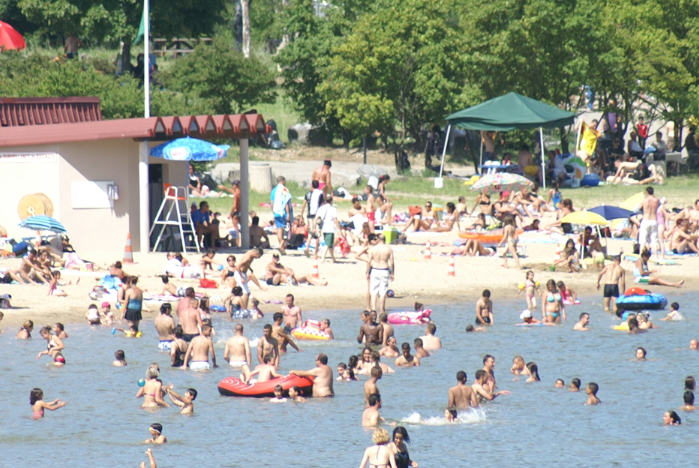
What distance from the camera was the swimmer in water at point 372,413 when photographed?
13297 millimetres

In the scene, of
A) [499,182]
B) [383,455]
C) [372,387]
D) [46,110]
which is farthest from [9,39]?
[383,455]

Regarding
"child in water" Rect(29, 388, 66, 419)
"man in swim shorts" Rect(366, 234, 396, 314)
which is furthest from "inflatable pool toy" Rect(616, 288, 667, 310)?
"child in water" Rect(29, 388, 66, 419)

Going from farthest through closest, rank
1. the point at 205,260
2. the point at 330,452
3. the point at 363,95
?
the point at 363,95, the point at 205,260, the point at 330,452

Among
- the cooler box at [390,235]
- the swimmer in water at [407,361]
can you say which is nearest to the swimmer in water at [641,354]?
the swimmer in water at [407,361]

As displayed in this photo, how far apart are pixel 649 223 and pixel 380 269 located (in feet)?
27.4

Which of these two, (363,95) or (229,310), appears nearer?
(229,310)

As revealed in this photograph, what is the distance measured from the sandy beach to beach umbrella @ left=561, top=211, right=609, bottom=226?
1.13 meters

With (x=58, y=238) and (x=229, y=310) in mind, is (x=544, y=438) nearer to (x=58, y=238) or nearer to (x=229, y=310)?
(x=229, y=310)

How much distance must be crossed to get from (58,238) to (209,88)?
58.3 feet

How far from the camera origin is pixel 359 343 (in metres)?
17.8

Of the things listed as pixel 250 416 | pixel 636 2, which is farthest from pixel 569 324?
pixel 636 2

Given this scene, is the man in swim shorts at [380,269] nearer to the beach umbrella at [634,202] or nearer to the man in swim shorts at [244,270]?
the man in swim shorts at [244,270]

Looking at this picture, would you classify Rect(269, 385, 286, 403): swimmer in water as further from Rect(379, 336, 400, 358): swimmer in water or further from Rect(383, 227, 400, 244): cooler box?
Rect(383, 227, 400, 244): cooler box

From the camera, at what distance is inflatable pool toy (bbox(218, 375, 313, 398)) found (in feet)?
48.4
